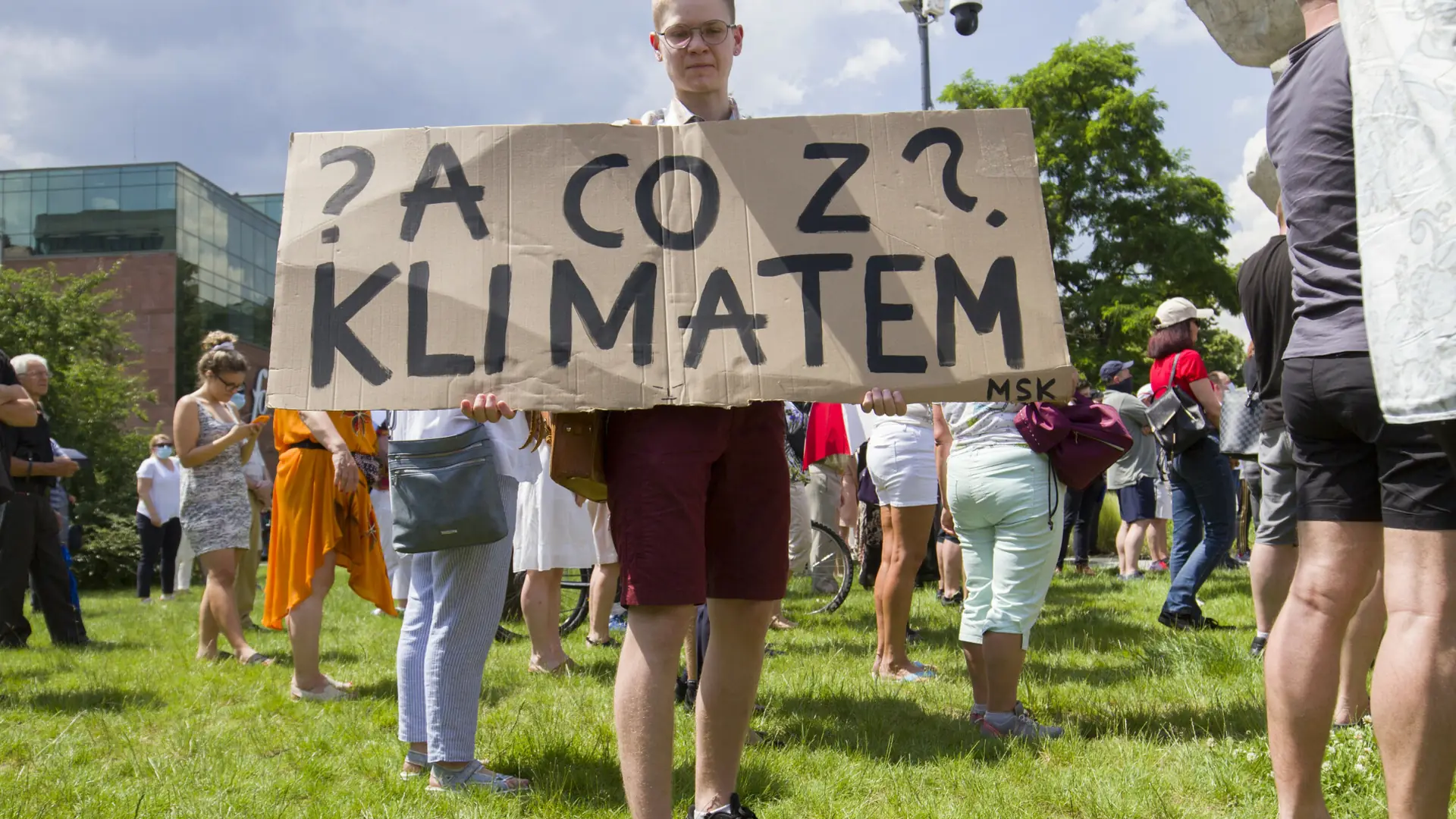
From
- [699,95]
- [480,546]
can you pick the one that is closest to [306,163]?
[699,95]

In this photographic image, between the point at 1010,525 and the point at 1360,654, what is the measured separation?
47.2 inches

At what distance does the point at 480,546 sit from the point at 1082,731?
90.1 inches

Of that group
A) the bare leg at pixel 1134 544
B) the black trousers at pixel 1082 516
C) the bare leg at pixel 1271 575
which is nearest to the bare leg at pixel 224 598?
the bare leg at pixel 1271 575

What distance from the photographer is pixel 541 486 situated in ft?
20.7

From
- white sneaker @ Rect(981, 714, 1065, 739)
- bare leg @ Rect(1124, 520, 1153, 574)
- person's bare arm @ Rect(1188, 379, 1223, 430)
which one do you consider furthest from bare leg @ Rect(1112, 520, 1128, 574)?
white sneaker @ Rect(981, 714, 1065, 739)

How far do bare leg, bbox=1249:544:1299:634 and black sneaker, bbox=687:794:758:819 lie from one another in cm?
308

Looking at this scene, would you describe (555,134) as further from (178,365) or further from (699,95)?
(178,365)

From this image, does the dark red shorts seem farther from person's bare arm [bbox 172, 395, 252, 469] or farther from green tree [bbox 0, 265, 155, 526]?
green tree [bbox 0, 265, 155, 526]

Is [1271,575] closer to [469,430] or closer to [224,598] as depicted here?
[469,430]

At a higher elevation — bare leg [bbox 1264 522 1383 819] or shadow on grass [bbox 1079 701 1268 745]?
bare leg [bbox 1264 522 1383 819]

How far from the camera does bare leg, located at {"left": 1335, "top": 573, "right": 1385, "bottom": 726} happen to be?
360cm

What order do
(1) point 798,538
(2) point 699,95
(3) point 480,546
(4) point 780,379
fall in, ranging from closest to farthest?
(4) point 780,379 < (2) point 699,95 < (3) point 480,546 < (1) point 798,538

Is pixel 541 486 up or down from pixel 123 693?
up

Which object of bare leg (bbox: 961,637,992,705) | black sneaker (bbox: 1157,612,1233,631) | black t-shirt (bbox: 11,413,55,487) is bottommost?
black sneaker (bbox: 1157,612,1233,631)
